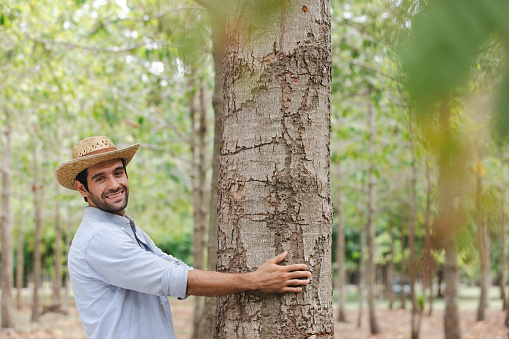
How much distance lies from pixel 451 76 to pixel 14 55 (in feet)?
34.3

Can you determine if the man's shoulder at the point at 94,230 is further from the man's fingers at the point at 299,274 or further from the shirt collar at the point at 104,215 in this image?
the man's fingers at the point at 299,274

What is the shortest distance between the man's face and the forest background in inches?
26.8

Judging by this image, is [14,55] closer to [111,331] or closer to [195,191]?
[195,191]

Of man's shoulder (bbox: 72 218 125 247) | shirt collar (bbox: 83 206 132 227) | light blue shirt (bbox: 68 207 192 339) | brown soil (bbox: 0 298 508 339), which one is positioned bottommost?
brown soil (bbox: 0 298 508 339)

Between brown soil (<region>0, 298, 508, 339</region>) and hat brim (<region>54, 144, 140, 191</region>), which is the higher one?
hat brim (<region>54, 144, 140, 191</region>)

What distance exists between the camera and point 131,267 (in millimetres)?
2350

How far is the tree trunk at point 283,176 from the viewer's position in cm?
209

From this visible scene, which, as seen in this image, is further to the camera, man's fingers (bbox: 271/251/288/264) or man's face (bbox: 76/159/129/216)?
man's face (bbox: 76/159/129/216)

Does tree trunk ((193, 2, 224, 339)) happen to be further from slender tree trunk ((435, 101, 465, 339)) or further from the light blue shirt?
slender tree trunk ((435, 101, 465, 339))

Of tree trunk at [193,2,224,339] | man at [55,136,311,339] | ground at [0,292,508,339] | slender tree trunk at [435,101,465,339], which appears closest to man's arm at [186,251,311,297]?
man at [55,136,311,339]

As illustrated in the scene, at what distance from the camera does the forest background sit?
534 mm


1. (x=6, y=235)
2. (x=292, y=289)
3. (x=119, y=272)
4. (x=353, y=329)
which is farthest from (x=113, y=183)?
(x=353, y=329)

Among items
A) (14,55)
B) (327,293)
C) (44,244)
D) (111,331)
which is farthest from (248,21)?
(44,244)

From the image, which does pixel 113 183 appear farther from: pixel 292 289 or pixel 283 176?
pixel 292 289
